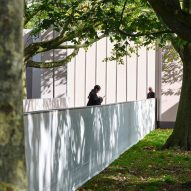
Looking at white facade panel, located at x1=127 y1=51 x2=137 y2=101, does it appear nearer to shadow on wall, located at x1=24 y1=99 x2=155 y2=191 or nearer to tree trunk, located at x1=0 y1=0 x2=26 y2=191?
shadow on wall, located at x1=24 y1=99 x2=155 y2=191

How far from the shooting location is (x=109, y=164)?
13.2 m

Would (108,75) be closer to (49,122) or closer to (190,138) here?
(190,138)

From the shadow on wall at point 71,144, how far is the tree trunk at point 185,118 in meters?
1.65

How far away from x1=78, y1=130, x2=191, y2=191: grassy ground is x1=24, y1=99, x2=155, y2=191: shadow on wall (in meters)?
0.27

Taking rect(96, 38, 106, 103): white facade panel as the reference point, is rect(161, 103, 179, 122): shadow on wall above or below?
below

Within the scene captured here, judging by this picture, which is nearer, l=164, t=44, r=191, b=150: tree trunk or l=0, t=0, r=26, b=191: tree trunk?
l=0, t=0, r=26, b=191: tree trunk

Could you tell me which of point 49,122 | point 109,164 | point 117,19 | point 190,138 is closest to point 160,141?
point 190,138

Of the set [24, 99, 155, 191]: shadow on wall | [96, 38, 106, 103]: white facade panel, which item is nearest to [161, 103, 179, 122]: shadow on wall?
[96, 38, 106, 103]: white facade panel

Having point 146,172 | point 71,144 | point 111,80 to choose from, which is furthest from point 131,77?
point 71,144

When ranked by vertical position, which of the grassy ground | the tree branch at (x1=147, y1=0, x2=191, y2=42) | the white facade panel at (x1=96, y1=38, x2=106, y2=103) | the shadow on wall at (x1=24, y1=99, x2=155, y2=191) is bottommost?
the grassy ground

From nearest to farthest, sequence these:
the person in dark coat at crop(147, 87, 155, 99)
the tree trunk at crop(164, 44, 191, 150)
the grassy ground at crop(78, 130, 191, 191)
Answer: the grassy ground at crop(78, 130, 191, 191)
the tree trunk at crop(164, 44, 191, 150)
the person in dark coat at crop(147, 87, 155, 99)

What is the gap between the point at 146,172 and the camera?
12055mm

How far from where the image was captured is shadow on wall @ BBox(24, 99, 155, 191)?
23.9ft

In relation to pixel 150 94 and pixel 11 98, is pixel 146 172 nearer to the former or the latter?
pixel 11 98
